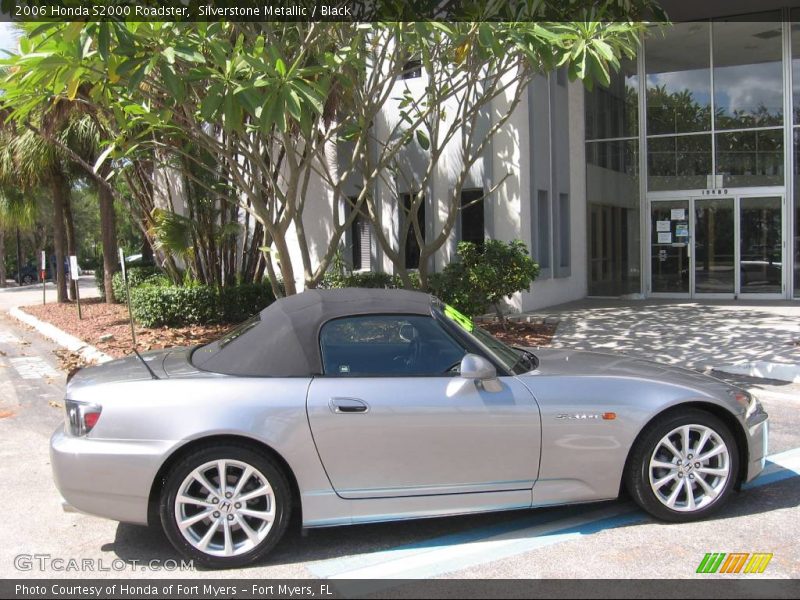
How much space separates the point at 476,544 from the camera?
4223 mm

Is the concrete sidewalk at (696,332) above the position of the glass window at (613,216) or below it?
below

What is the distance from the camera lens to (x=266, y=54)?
7.34m

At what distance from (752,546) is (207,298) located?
35.9 ft

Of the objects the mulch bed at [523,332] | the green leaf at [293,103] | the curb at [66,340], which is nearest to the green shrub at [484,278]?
the mulch bed at [523,332]

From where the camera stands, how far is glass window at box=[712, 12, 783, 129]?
16328mm

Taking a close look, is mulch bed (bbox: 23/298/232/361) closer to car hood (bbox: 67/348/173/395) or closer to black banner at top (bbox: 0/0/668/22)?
black banner at top (bbox: 0/0/668/22)

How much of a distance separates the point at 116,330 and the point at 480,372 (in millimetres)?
11048

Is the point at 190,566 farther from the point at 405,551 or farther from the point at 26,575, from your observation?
the point at 405,551

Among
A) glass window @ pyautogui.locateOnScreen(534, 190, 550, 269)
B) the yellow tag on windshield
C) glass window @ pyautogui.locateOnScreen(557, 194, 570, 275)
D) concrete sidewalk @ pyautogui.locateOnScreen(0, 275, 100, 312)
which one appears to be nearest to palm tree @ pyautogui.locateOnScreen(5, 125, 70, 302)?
concrete sidewalk @ pyautogui.locateOnScreen(0, 275, 100, 312)

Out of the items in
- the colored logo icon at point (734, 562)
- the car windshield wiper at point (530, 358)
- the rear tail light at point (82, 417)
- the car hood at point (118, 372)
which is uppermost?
the car hood at point (118, 372)

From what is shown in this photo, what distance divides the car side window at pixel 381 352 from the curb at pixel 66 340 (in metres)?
6.94

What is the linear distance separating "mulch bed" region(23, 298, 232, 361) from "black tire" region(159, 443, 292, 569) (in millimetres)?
5165

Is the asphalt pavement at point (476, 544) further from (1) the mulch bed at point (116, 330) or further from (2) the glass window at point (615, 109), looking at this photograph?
(2) the glass window at point (615, 109)

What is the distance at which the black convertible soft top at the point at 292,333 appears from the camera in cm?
426
